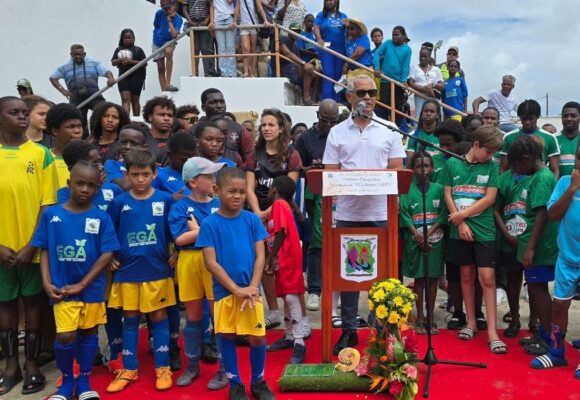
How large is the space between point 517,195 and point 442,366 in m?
1.62

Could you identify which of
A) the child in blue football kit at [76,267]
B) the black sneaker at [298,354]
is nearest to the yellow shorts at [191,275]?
the child in blue football kit at [76,267]

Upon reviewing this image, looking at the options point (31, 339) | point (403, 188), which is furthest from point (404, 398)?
point (31, 339)

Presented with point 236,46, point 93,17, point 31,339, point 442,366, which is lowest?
point 442,366

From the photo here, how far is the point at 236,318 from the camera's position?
148 inches

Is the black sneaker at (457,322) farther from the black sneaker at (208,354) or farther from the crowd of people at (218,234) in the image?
the black sneaker at (208,354)

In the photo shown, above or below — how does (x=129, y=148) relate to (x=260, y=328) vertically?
above

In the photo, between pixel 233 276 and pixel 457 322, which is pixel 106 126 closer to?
pixel 233 276

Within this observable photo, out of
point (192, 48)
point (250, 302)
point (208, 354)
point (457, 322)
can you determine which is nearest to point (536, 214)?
point (457, 322)

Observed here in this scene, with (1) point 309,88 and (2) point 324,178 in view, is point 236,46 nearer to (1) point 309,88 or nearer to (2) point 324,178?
(1) point 309,88

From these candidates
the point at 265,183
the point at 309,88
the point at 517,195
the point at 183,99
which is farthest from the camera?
the point at 309,88

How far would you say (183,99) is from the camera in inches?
401

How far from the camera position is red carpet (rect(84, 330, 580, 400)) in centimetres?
385

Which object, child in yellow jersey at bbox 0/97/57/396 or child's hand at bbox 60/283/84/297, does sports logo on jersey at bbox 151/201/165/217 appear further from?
child in yellow jersey at bbox 0/97/57/396

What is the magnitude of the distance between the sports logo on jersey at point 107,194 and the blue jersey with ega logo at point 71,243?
40 cm
